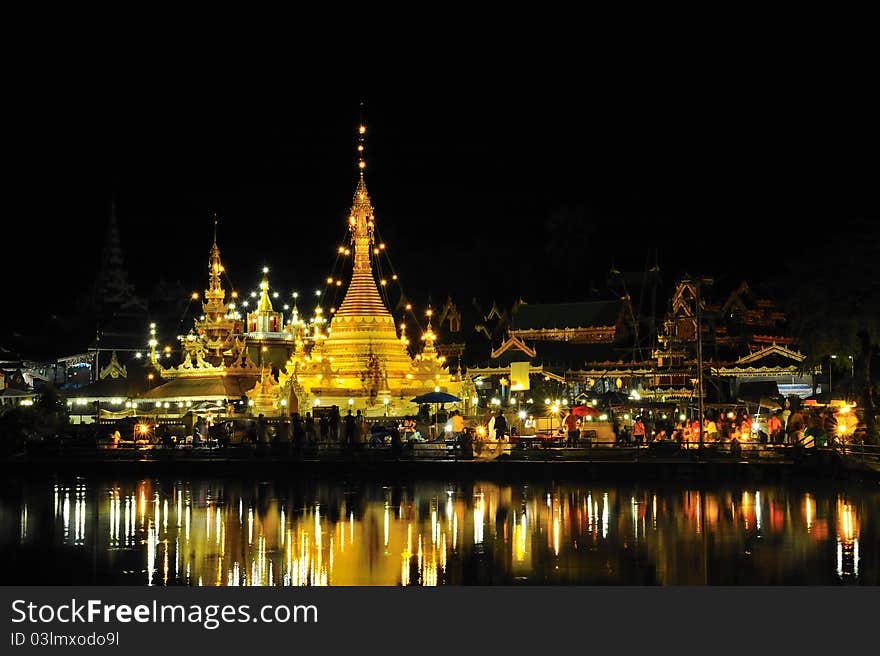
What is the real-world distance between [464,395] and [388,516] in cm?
2600

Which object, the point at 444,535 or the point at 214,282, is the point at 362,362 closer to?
the point at 214,282

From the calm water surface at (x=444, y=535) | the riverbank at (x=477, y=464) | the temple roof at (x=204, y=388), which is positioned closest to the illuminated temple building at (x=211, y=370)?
the temple roof at (x=204, y=388)

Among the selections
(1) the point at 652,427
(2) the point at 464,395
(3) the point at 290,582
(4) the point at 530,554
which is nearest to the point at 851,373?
(1) the point at 652,427

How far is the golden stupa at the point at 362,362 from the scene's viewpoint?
50.8 metres

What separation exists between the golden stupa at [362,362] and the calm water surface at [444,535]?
1819 centimetres

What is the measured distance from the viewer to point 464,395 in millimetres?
51719

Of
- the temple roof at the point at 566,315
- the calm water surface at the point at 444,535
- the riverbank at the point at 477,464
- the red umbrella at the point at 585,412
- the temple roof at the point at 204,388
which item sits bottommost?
the calm water surface at the point at 444,535

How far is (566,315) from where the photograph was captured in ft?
243

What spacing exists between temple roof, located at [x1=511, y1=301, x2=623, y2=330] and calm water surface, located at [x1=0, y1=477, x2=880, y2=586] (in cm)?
4012

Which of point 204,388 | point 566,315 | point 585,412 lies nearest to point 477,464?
point 585,412

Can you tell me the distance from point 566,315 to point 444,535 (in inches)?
2043

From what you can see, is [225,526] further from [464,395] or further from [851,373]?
[851,373]

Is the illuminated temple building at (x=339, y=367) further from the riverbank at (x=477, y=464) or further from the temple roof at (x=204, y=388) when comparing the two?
the riverbank at (x=477, y=464)
